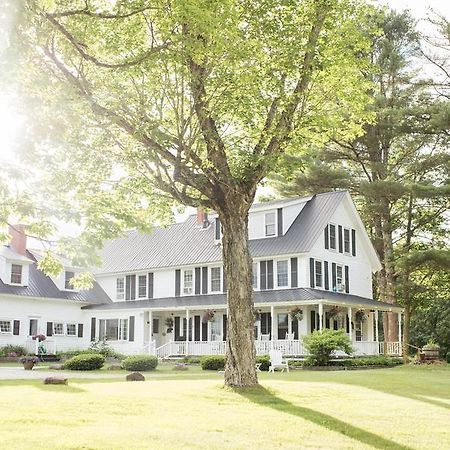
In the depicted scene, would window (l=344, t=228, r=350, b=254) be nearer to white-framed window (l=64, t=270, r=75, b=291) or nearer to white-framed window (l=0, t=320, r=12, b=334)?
white-framed window (l=64, t=270, r=75, b=291)

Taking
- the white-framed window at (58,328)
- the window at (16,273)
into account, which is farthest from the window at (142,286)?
the window at (16,273)

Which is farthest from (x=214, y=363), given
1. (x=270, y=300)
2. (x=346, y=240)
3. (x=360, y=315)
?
(x=346, y=240)

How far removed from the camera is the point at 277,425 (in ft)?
36.2

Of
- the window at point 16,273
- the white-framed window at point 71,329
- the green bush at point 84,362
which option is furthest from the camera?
the white-framed window at point 71,329

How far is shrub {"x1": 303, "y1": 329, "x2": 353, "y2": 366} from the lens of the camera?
92.7 ft

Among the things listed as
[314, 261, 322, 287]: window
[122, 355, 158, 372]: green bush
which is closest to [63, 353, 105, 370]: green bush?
[122, 355, 158, 372]: green bush

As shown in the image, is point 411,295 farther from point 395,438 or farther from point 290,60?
point 395,438

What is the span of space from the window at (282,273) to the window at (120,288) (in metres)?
11.6

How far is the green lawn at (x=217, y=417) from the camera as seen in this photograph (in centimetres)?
943

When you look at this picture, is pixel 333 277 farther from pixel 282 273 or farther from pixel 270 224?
pixel 270 224

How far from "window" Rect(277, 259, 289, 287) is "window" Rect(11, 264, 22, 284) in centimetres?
1526

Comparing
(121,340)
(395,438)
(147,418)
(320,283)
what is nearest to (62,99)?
(147,418)

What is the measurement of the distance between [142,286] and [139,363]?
48.7ft

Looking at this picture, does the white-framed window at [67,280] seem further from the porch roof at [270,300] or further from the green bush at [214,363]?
the green bush at [214,363]
